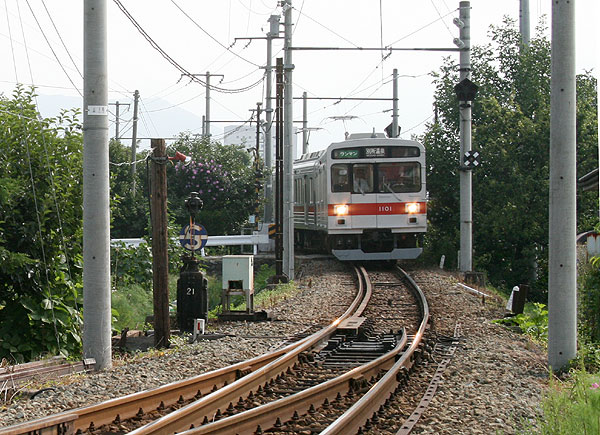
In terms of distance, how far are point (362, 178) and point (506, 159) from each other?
610 centimetres

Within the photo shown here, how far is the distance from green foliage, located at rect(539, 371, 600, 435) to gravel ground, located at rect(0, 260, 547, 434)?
0.95 feet

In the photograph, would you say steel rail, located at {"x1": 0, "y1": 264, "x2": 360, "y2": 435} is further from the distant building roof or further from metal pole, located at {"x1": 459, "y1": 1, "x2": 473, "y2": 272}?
metal pole, located at {"x1": 459, "y1": 1, "x2": 473, "y2": 272}

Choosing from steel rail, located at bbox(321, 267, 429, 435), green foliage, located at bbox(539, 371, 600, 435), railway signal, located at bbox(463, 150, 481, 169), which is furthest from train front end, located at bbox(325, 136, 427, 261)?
green foliage, located at bbox(539, 371, 600, 435)

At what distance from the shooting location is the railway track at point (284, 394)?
6.32 meters

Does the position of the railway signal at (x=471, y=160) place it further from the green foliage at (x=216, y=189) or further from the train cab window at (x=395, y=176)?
the green foliage at (x=216, y=189)

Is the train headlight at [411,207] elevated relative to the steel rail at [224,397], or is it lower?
elevated

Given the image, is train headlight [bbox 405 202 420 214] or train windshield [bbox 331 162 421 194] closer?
train windshield [bbox 331 162 421 194]

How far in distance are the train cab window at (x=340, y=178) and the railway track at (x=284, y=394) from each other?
9.96 meters

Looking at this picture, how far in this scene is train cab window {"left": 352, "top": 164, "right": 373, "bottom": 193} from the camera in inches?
867

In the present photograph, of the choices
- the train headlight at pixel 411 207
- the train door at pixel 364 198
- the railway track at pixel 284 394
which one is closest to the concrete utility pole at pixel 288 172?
the train door at pixel 364 198

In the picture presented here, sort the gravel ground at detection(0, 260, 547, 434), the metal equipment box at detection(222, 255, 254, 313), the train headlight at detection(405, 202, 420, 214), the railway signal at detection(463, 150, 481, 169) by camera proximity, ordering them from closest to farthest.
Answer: the gravel ground at detection(0, 260, 547, 434), the metal equipment box at detection(222, 255, 254, 313), the railway signal at detection(463, 150, 481, 169), the train headlight at detection(405, 202, 420, 214)

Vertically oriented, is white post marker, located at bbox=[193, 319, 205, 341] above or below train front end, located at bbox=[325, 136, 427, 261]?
below

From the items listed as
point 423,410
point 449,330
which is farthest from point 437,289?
point 423,410

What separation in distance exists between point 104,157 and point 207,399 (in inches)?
155
